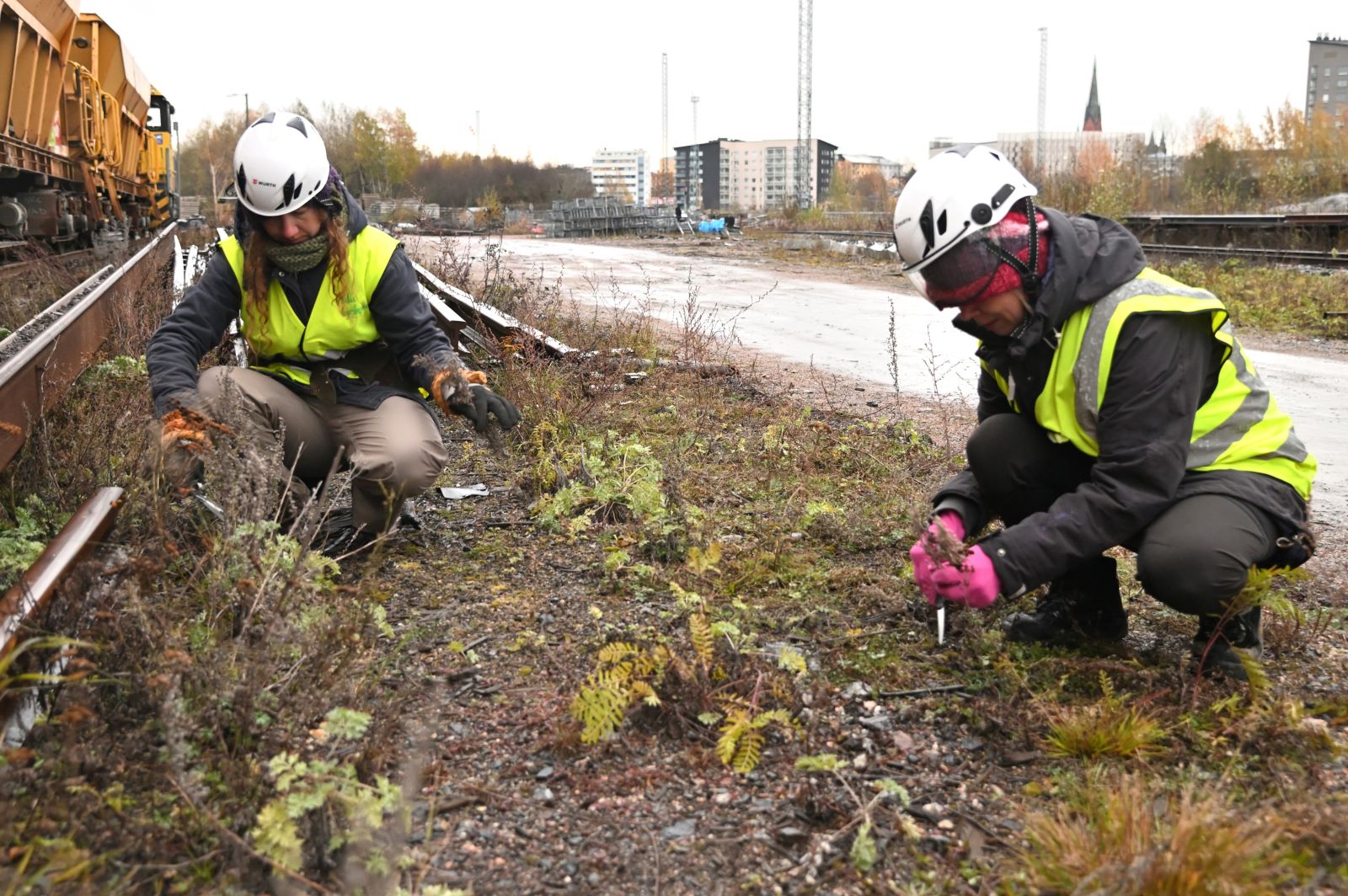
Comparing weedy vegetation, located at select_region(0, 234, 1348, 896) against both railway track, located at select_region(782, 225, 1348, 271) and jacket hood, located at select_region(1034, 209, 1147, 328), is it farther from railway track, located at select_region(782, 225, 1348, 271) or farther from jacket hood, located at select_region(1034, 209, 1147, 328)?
railway track, located at select_region(782, 225, 1348, 271)

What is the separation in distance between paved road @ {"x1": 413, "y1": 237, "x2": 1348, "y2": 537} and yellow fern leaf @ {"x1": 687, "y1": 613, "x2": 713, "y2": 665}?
323cm

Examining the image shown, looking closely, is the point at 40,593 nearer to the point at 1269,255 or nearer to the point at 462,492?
the point at 462,492

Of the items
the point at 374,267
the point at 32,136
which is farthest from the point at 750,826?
the point at 32,136

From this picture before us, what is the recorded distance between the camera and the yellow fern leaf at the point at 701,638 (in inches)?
112

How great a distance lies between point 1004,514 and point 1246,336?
9.17 m

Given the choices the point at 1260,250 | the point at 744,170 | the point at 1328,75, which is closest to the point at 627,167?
the point at 744,170

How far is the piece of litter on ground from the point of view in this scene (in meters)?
4.95

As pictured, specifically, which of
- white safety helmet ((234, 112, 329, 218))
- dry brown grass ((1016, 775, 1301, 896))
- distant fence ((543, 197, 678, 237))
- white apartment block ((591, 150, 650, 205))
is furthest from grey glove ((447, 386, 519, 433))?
white apartment block ((591, 150, 650, 205))

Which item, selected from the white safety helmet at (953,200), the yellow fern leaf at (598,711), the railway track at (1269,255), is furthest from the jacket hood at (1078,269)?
the railway track at (1269,255)

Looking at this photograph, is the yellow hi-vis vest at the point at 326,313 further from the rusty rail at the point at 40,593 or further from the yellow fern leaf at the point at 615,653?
the yellow fern leaf at the point at 615,653

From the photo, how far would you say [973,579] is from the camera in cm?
278

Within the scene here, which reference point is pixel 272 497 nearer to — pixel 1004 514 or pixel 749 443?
pixel 1004 514

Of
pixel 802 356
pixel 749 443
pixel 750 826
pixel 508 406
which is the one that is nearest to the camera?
pixel 750 826

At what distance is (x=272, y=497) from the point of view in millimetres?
3125
